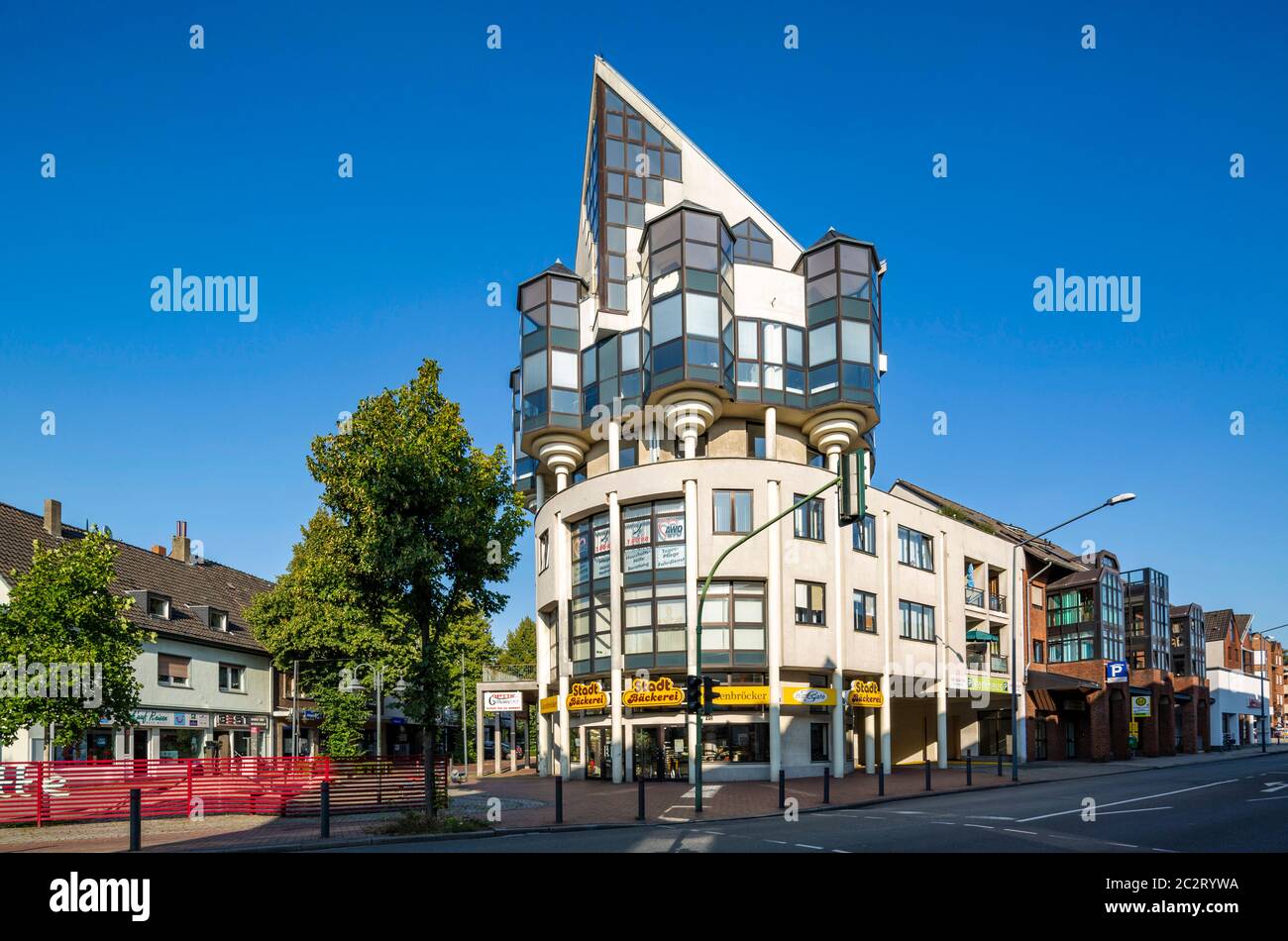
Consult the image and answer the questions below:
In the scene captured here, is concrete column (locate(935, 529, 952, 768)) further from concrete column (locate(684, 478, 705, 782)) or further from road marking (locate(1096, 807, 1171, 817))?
road marking (locate(1096, 807, 1171, 817))

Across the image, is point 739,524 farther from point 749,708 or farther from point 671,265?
point 671,265

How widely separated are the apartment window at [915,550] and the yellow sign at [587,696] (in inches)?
565

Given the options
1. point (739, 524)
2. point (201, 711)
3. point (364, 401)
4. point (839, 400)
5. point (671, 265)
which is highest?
point (671, 265)

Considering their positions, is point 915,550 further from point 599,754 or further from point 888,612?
point 599,754

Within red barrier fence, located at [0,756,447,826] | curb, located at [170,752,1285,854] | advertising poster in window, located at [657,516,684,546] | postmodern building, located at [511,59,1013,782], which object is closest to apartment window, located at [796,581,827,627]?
postmodern building, located at [511,59,1013,782]

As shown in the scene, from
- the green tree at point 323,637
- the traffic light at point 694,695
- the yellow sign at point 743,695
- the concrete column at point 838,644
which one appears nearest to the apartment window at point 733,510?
the concrete column at point 838,644

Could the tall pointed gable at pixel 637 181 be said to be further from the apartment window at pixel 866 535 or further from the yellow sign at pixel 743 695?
the yellow sign at pixel 743 695

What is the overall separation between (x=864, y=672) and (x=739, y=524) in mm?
8567

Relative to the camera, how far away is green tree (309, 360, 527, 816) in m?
20.3

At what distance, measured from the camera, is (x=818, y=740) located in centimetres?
3712

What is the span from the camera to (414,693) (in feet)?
70.9

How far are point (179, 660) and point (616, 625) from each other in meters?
21.8
